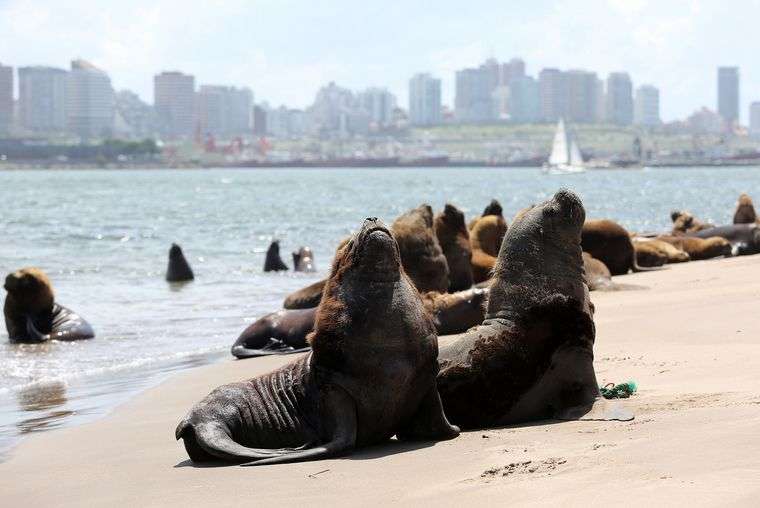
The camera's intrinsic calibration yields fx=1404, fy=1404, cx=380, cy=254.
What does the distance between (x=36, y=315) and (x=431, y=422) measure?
8.57m

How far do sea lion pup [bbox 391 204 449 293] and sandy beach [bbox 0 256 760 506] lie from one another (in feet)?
12.9

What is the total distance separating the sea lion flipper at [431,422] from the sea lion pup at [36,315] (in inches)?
311

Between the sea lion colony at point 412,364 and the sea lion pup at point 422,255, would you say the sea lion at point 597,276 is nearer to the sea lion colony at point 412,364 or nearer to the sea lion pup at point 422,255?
the sea lion pup at point 422,255

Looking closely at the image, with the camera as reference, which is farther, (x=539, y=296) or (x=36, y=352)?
(x=36, y=352)

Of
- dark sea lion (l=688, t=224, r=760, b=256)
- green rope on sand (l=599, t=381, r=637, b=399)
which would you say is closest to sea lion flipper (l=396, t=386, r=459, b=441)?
green rope on sand (l=599, t=381, r=637, b=399)

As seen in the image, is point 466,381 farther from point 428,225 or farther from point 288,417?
point 428,225

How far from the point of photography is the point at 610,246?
17656 mm

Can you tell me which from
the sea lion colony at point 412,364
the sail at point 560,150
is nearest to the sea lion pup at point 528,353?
the sea lion colony at point 412,364

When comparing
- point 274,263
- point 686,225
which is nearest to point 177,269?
point 274,263

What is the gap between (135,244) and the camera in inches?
1302

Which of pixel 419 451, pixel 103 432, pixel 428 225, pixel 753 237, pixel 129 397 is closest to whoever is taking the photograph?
pixel 419 451

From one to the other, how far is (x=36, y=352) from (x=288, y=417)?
705cm

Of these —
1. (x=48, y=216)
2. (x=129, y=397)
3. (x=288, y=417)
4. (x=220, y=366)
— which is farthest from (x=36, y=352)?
(x=48, y=216)

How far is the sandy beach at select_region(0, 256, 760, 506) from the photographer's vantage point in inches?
203
